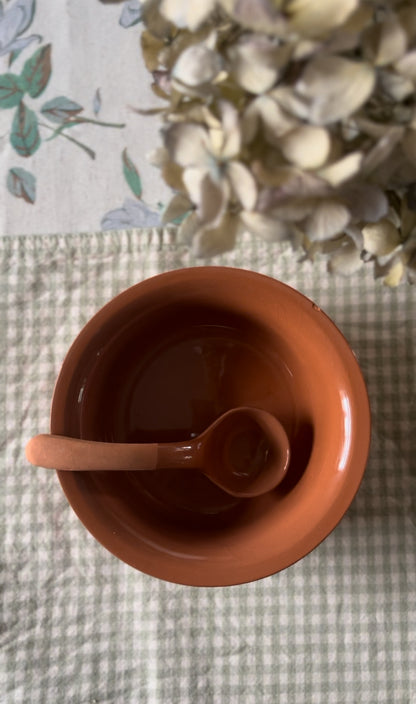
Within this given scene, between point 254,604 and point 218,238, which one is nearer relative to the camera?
point 218,238

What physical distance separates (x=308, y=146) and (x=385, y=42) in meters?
0.04

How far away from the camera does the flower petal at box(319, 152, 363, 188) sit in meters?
0.22

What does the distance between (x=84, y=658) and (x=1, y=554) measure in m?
0.10

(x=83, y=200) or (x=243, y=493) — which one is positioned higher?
(x=83, y=200)

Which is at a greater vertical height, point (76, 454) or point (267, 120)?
point (267, 120)

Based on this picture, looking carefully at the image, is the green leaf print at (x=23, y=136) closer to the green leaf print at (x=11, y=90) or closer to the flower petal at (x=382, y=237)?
the green leaf print at (x=11, y=90)

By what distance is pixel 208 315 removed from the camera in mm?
474

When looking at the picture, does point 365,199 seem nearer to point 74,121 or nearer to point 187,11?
point 187,11

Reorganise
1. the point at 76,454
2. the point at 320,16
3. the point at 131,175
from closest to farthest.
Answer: the point at 320,16, the point at 76,454, the point at 131,175

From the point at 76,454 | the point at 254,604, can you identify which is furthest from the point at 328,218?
the point at 254,604

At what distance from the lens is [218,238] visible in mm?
249

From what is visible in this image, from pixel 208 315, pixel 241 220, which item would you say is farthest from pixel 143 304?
pixel 241 220

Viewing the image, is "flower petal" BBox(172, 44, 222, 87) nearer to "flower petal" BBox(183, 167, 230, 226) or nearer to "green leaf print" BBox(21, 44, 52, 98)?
"flower petal" BBox(183, 167, 230, 226)

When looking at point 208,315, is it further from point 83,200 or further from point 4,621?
point 4,621
